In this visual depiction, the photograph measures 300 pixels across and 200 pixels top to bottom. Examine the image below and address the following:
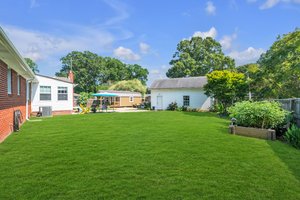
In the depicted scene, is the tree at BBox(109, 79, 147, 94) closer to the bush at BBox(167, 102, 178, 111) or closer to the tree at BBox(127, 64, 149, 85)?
the tree at BBox(127, 64, 149, 85)

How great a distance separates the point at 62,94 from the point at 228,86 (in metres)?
14.5

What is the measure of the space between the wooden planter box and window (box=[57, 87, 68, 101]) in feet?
50.3

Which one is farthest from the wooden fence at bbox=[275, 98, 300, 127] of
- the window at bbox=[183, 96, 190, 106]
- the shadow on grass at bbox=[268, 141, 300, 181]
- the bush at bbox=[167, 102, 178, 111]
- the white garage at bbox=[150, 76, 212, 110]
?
the bush at bbox=[167, 102, 178, 111]

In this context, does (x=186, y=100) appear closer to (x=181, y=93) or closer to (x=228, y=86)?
(x=181, y=93)

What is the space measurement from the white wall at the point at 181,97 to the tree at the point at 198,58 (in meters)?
15.4

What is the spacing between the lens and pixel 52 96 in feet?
61.9

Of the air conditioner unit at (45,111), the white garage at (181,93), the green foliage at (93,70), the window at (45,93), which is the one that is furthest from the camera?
the green foliage at (93,70)

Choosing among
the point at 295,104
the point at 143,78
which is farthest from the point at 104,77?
the point at 295,104

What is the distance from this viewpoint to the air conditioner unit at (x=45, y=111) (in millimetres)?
17141

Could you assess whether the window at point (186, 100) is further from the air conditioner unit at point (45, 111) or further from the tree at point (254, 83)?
the air conditioner unit at point (45, 111)

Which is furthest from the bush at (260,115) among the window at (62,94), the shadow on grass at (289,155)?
the window at (62,94)

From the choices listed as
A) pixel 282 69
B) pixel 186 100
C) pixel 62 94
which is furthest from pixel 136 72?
pixel 282 69

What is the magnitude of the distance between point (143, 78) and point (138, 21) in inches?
1686

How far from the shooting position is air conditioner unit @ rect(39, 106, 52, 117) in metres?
17.1
